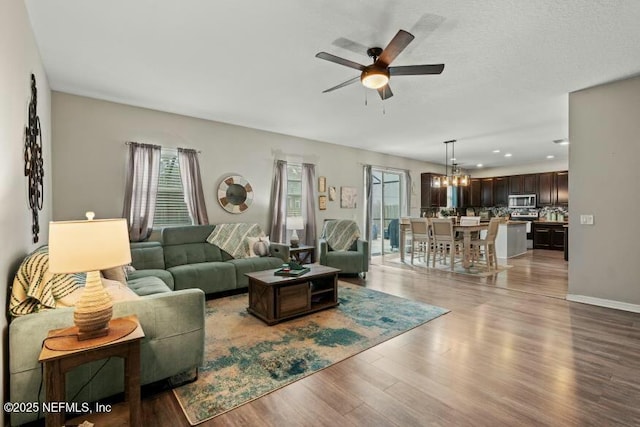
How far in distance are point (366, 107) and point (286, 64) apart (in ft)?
5.34

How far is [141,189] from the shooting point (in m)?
4.19

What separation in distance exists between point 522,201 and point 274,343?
380 inches

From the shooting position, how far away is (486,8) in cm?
217

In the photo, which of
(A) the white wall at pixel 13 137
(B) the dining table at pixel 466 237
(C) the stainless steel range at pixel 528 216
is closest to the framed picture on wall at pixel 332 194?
(B) the dining table at pixel 466 237

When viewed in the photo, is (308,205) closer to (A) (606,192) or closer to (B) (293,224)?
(B) (293,224)

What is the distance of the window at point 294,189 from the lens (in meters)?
5.86

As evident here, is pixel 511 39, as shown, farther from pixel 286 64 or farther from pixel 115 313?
pixel 115 313

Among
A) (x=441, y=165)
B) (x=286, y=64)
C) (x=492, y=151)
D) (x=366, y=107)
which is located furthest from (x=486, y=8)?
(x=441, y=165)

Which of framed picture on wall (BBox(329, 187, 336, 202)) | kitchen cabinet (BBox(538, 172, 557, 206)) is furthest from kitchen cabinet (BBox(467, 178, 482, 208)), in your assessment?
framed picture on wall (BBox(329, 187, 336, 202))

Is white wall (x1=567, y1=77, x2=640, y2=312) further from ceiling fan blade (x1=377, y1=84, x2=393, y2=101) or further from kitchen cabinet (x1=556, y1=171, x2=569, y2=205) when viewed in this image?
kitchen cabinet (x1=556, y1=171, x2=569, y2=205)

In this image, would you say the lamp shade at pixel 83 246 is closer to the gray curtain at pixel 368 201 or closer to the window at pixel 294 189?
the window at pixel 294 189

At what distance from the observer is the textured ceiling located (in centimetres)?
221

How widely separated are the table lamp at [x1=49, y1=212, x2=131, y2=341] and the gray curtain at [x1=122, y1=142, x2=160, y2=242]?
2717 millimetres

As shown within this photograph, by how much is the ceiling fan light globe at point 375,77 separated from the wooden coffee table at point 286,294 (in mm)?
2100
